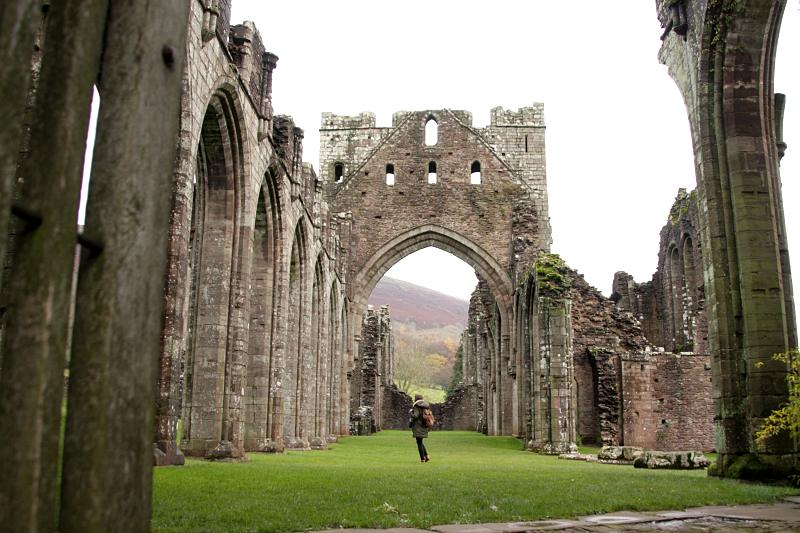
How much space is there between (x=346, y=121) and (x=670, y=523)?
28.9 meters

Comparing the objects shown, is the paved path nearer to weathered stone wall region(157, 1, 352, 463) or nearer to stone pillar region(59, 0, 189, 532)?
stone pillar region(59, 0, 189, 532)

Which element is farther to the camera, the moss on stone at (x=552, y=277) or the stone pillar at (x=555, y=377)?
the moss on stone at (x=552, y=277)

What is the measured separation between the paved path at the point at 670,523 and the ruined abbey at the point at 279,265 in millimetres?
2509

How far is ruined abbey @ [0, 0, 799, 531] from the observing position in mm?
Result: 1667

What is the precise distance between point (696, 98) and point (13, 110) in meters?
10.00

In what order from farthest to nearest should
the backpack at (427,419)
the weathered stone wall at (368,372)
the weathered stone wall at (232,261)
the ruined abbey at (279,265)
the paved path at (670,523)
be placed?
the weathered stone wall at (368,372)
the backpack at (427,419)
the weathered stone wall at (232,261)
the paved path at (670,523)
the ruined abbey at (279,265)

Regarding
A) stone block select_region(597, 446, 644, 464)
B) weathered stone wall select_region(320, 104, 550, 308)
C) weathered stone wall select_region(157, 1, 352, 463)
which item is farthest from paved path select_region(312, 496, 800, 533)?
weathered stone wall select_region(320, 104, 550, 308)

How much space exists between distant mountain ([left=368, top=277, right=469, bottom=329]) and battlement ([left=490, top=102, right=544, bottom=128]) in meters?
88.6

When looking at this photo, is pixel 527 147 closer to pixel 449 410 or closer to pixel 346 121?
pixel 346 121

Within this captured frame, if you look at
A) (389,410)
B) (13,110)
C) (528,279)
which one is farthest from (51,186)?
(389,410)

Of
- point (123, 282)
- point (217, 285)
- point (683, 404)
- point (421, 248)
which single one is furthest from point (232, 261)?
point (421, 248)

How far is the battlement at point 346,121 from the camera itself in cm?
3203

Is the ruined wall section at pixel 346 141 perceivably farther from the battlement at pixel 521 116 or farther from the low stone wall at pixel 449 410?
the low stone wall at pixel 449 410

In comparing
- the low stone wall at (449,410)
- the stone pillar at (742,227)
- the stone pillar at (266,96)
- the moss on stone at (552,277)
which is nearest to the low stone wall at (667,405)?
the moss on stone at (552,277)
